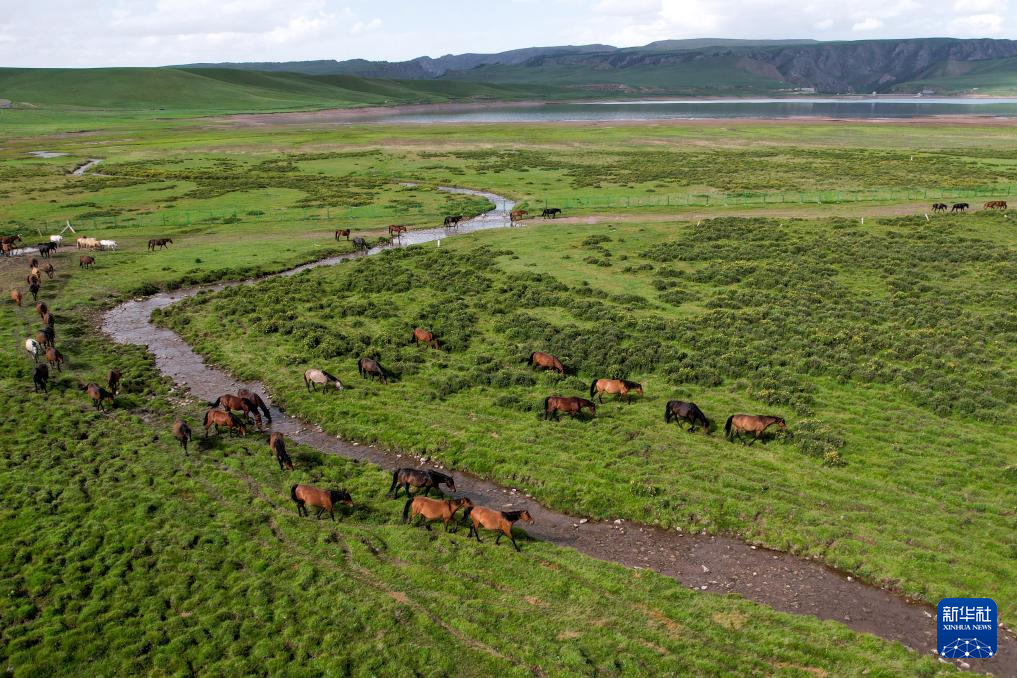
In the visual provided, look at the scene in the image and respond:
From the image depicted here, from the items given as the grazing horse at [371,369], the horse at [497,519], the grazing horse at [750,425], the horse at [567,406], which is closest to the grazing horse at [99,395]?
the grazing horse at [371,369]

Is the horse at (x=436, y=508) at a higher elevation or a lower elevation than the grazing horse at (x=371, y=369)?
lower

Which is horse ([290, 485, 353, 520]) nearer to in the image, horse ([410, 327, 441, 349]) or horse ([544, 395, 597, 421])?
horse ([544, 395, 597, 421])

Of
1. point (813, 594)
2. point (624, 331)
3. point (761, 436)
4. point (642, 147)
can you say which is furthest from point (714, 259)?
point (642, 147)

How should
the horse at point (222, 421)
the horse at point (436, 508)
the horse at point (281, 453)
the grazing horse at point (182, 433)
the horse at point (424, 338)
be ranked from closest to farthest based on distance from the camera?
1. the horse at point (436, 508)
2. the horse at point (281, 453)
3. the grazing horse at point (182, 433)
4. the horse at point (222, 421)
5. the horse at point (424, 338)

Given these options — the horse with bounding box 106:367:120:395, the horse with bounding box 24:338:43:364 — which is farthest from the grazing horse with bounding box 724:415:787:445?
the horse with bounding box 24:338:43:364

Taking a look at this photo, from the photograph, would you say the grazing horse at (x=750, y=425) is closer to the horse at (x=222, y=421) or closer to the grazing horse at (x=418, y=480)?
the grazing horse at (x=418, y=480)

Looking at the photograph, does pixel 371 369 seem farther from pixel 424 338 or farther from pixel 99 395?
pixel 99 395

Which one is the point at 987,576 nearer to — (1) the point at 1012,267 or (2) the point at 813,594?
(2) the point at 813,594
